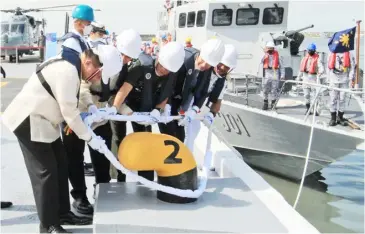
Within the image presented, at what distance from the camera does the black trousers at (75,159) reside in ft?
11.0

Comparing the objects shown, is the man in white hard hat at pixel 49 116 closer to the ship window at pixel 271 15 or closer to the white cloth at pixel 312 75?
the white cloth at pixel 312 75

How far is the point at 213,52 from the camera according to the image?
3471 mm

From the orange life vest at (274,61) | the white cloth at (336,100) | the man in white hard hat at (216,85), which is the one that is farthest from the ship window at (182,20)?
the man in white hard hat at (216,85)

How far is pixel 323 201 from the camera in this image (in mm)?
7543

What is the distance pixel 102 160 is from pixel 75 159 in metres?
0.24

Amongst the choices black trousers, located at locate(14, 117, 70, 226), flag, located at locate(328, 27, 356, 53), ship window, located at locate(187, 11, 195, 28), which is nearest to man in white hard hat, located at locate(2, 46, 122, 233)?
black trousers, located at locate(14, 117, 70, 226)

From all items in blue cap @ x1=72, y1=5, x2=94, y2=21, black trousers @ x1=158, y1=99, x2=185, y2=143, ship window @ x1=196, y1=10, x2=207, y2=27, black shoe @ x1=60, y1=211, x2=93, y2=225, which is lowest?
black shoe @ x1=60, y1=211, x2=93, y2=225

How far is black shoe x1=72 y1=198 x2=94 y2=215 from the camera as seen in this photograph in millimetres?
3362

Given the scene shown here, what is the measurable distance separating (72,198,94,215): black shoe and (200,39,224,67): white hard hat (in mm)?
1379

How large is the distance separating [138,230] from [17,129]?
0.94 metres

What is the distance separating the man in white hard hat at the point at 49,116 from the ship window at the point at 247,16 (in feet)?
28.5

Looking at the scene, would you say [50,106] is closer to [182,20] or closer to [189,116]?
[189,116]

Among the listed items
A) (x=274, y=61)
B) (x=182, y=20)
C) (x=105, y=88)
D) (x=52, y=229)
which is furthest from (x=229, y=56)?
(x=182, y=20)

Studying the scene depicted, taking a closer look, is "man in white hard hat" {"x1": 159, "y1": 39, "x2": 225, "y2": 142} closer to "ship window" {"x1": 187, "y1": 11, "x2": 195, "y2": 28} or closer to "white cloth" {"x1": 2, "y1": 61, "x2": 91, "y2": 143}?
"white cloth" {"x1": 2, "y1": 61, "x2": 91, "y2": 143}
